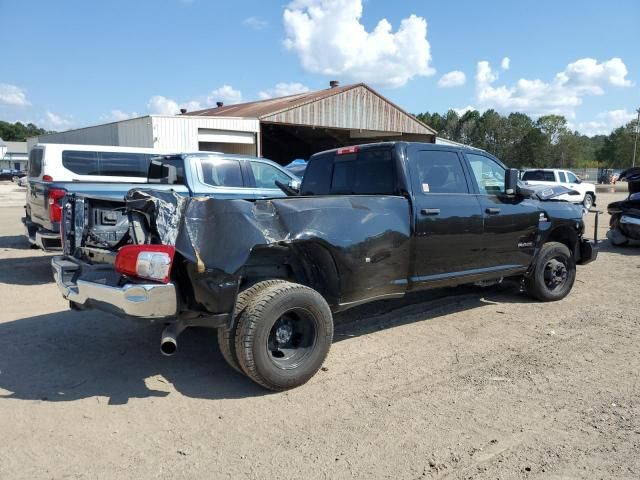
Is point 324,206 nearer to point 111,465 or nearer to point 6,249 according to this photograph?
point 111,465

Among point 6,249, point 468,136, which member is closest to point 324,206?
point 6,249

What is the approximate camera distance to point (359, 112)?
26.5 meters

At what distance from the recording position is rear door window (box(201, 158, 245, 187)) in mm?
8219

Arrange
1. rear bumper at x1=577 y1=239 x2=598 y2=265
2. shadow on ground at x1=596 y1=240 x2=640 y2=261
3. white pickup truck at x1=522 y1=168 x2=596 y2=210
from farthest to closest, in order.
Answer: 1. white pickup truck at x1=522 y1=168 x2=596 y2=210
2. shadow on ground at x1=596 y1=240 x2=640 y2=261
3. rear bumper at x1=577 y1=239 x2=598 y2=265

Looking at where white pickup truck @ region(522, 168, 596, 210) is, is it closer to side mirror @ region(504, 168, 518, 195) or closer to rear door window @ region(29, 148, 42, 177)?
side mirror @ region(504, 168, 518, 195)

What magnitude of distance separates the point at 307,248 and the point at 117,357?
6.69 ft

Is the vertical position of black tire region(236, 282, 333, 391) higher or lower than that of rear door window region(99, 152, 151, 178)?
lower

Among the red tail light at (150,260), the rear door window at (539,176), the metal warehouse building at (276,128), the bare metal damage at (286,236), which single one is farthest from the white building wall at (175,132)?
the red tail light at (150,260)

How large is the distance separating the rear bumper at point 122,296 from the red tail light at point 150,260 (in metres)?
0.08

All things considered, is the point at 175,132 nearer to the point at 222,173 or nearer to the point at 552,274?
the point at 222,173

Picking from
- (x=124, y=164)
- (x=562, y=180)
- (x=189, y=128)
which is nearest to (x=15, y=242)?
(x=124, y=164)

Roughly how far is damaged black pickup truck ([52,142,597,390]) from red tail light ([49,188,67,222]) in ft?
10.2

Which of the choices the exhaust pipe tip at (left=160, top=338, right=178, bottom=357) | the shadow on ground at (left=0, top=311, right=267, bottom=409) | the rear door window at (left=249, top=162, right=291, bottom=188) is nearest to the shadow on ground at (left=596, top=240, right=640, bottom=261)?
the rear door window at (left=249, top=162, right=291, bottom=188)

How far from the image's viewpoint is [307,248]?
4234 mm
